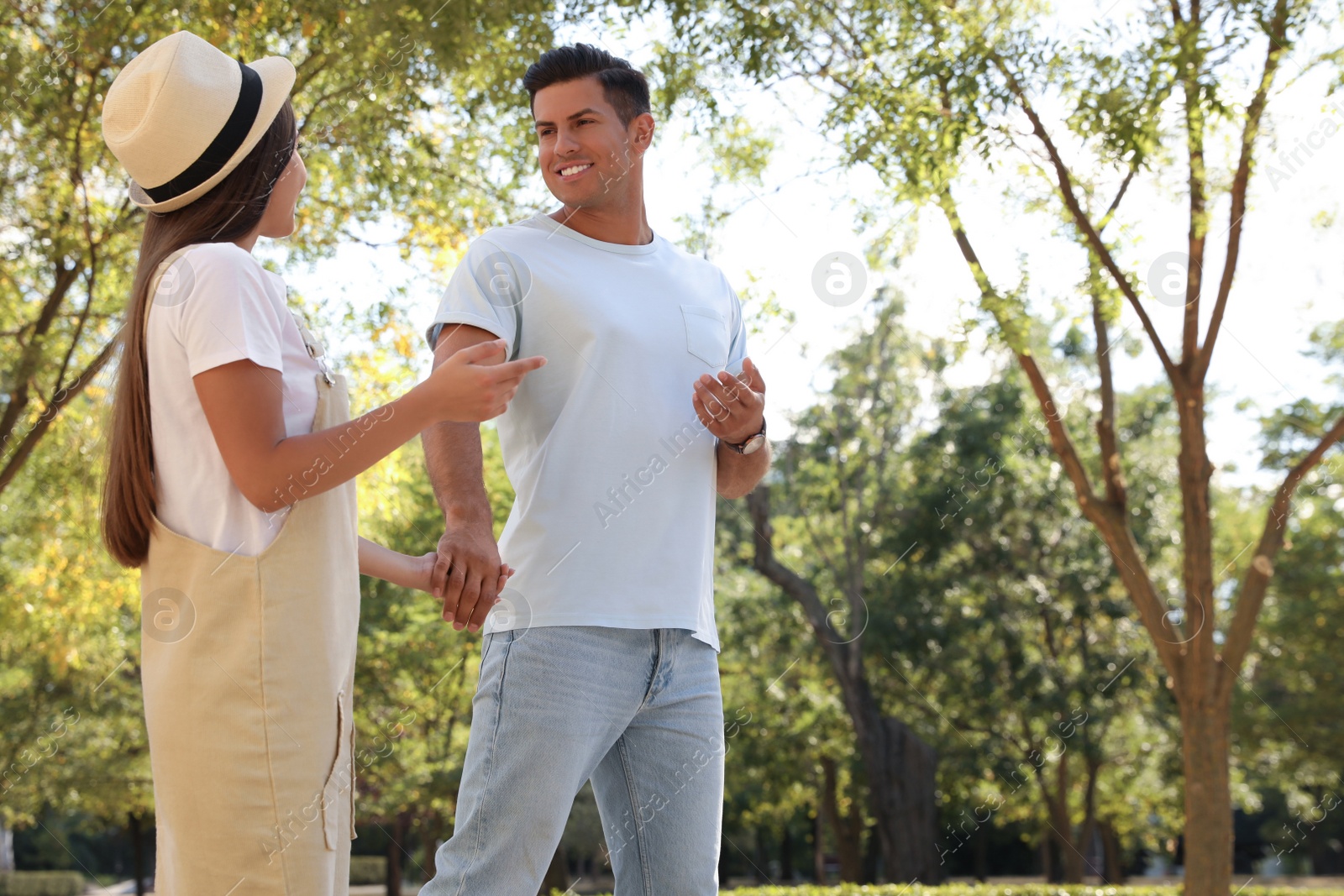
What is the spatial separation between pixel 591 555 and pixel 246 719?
836mm

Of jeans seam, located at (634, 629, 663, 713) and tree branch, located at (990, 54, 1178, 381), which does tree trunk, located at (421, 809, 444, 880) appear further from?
jeans seam, located at (634, 629, 663, 713)

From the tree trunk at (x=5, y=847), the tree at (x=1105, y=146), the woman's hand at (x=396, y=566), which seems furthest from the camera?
the tree trunk at (x=5, y=847)

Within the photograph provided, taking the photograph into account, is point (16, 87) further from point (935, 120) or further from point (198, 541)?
point (198, 541)

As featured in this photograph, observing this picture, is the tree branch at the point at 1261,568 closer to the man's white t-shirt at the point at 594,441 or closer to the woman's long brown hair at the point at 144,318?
the man's white t-shirt at the point at 594,441

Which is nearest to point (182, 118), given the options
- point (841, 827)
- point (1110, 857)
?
point (841, 827)

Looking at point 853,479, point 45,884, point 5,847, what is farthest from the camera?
point 45,884

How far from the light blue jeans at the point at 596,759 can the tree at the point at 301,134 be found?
5988 millimetres

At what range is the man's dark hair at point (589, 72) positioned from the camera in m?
2.82

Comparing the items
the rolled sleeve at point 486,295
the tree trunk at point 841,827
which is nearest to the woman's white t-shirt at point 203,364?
the rolled sleeve at point 486,295

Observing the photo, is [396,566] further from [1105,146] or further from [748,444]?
[1105,146]

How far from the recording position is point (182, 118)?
1.83 metres

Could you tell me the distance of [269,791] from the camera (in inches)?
64.2

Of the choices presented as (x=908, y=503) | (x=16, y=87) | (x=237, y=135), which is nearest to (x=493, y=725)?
(x=237, y=135)

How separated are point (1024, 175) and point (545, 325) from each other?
7.12m
